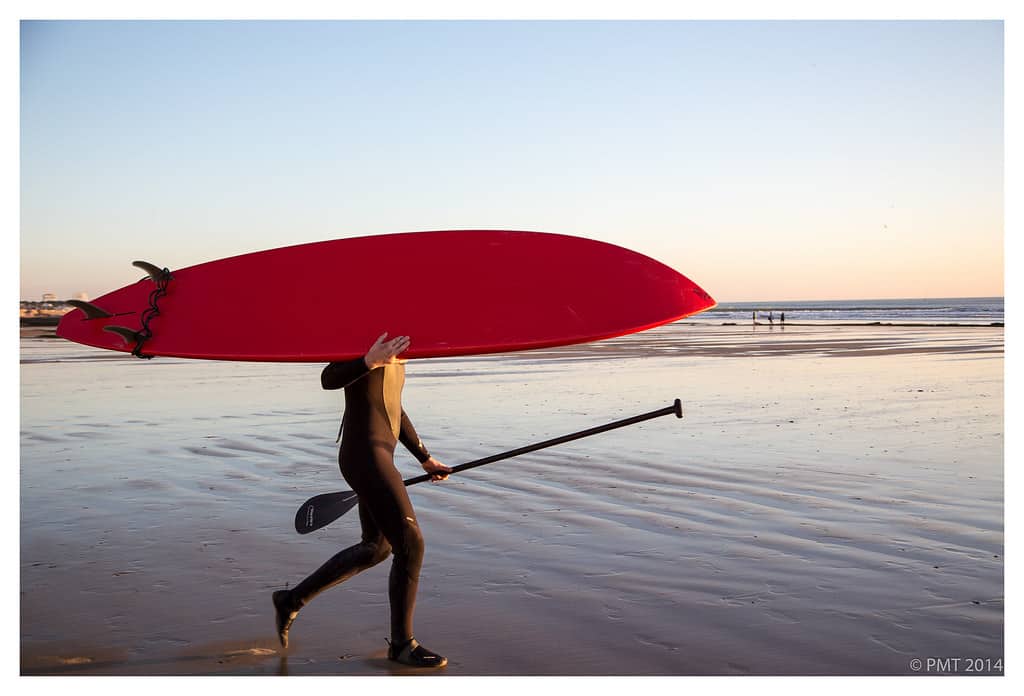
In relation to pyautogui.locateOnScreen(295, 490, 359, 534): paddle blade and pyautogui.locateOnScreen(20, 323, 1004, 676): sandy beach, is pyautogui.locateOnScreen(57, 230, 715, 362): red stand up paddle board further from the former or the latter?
pyautogui.locateOnScreen(20, 323, 1004, 676): sandy beach

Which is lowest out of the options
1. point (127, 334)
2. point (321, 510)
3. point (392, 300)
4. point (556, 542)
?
point (556, 542)

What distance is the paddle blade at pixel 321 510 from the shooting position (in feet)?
14.8

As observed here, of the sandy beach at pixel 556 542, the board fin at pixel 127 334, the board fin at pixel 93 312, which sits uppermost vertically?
the board fin at pixel 93 312

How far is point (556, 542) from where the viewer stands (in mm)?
5578

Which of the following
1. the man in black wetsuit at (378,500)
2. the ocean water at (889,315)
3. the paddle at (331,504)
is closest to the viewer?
the man in black wetsuit at (378,500)

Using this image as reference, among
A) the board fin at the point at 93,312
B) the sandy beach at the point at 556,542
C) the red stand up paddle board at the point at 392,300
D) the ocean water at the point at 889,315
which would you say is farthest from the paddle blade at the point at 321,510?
the ocean water at the point at 889,315

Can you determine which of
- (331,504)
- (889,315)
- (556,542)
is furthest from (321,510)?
(889,315)

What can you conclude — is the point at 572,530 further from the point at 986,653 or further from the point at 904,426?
the point at 904,426

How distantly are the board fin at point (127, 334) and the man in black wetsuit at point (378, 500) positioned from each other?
131cm

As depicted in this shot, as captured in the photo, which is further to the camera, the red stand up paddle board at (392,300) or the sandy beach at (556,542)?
the red stand up paddle board at (392,300)

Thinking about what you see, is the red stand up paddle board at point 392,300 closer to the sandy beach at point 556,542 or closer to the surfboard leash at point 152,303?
the surfboard leash at point 152,303

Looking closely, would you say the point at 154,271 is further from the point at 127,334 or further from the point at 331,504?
the point at 331,504

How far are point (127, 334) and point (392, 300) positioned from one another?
1342 millimetres

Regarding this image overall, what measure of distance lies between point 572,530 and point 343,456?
2265mm
